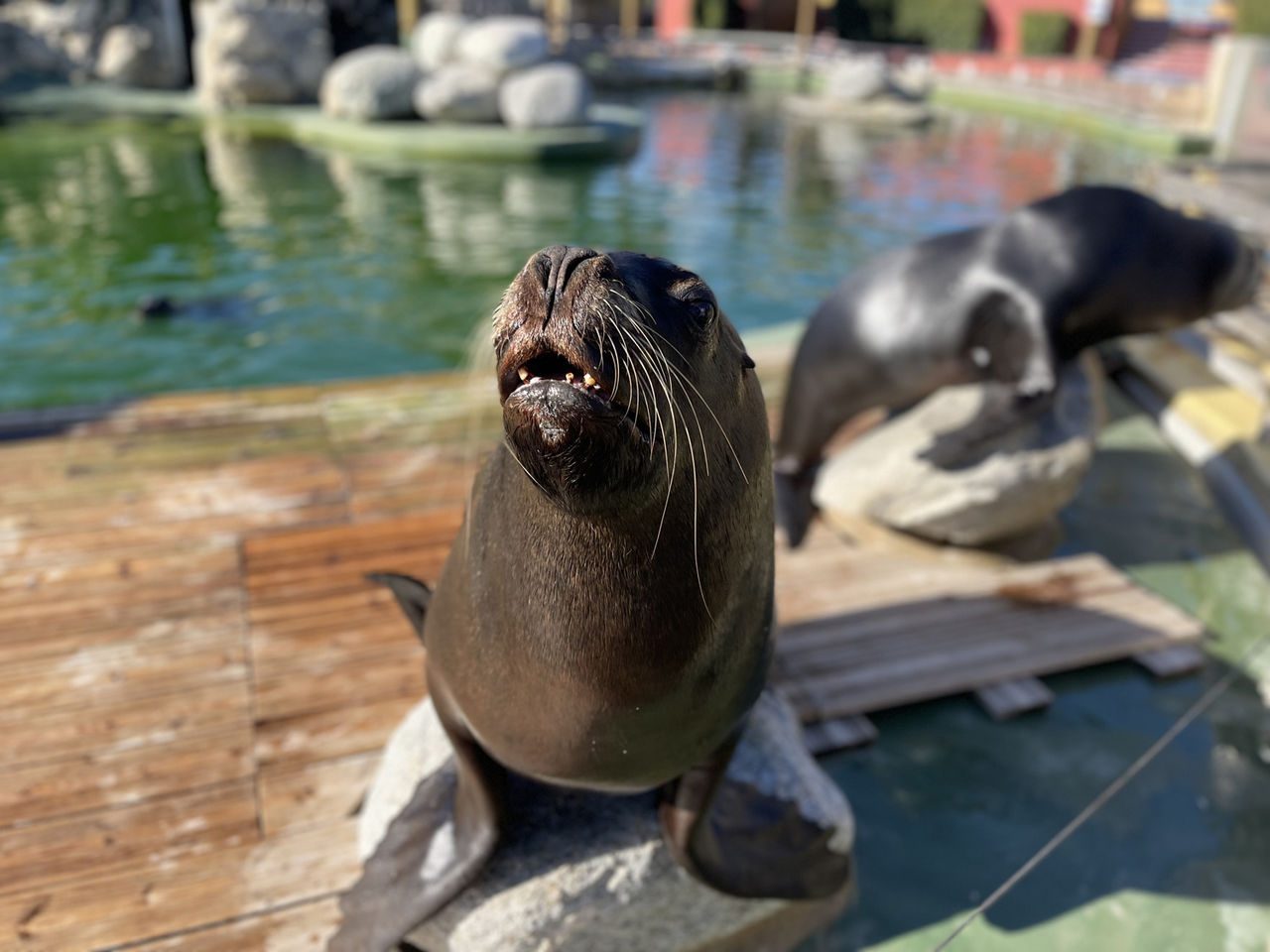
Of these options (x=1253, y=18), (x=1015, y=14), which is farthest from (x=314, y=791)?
(x=1015, y=14)

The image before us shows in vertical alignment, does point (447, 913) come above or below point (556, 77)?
below

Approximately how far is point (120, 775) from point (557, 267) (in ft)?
7.11

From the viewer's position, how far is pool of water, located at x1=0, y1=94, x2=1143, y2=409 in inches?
326

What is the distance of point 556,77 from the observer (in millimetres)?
15758

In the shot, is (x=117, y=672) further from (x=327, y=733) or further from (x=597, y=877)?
(x=597, y=877)

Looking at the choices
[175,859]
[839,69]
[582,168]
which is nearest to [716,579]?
[175,859]

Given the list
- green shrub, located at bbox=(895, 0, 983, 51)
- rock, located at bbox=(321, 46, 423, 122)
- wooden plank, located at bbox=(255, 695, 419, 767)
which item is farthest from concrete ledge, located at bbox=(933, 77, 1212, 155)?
wooden plank, located at bbox=(255, 695, 419, 767)

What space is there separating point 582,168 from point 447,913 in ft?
47.1

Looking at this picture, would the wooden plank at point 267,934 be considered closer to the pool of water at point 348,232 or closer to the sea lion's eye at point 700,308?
the sea lion's eye at point 700,308

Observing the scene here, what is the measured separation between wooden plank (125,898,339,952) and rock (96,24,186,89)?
21.0m

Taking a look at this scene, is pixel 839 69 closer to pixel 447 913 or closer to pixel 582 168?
pixel 582 168

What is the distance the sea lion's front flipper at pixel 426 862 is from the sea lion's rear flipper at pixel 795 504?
224cm

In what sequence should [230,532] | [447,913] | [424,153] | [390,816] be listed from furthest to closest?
[424,153] < [230,532] < [390,816] < [447,913]

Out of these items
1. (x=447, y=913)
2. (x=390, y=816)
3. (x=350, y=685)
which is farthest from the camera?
(x=350, y=685)
